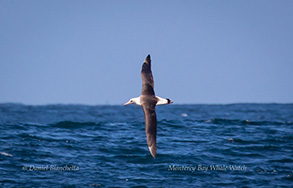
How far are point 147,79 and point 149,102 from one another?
4.30 feet

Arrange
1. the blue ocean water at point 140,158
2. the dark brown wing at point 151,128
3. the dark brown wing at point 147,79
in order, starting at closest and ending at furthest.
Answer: the dark brown wing at point 151,128
the dark brown wing at point 147,79
the blue ocean water at point 140,158

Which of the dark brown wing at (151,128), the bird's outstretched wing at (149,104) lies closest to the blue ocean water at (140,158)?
the dark brown wing at (151,128)

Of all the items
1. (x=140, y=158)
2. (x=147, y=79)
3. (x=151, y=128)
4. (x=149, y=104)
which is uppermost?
(x=147, y=79)

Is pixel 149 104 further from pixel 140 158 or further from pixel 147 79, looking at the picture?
pixel 140 158

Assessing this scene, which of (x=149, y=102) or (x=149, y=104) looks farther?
(x=149, y=102)

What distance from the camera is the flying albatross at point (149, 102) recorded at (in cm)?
1530

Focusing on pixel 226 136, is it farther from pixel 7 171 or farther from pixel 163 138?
pixel 7 171

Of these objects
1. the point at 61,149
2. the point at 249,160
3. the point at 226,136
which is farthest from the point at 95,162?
the point at 226,136

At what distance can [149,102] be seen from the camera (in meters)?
16.6

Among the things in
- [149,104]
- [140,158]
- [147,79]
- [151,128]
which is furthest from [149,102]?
[140,158]

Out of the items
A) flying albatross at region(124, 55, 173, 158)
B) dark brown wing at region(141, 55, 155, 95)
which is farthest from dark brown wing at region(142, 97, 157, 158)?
dark brown wing at region(141, 55, 155, 95)

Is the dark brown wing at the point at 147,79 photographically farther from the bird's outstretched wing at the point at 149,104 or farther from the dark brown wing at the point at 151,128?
Answer: the dark brown wing at the point at 151,128

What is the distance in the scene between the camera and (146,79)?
1748cm

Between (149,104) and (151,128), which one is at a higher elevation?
(149,104)
